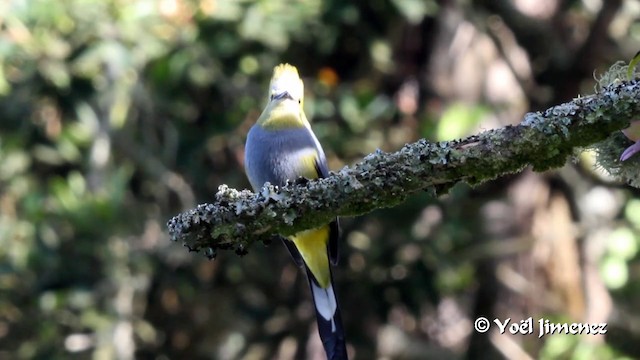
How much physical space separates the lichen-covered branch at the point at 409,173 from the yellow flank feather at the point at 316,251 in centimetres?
120

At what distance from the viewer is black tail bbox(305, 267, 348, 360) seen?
3.52 metres

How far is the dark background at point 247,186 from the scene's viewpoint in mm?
5551

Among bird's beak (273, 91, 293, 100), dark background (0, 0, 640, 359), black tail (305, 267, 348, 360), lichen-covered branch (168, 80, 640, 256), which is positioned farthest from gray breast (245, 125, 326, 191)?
dark background (0, 0, 640, 359)

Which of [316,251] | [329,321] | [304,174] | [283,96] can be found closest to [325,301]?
[329,321]

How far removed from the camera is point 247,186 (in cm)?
592

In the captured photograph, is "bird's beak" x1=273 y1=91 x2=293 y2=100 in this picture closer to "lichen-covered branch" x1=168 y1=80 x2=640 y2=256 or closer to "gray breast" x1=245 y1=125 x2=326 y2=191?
"gray breast" x1=245 y1=125 x2=326 y2=191

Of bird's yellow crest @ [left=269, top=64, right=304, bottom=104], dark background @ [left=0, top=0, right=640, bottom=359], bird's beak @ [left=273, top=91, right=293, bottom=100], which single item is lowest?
bird's beak @ [left=273, top=91, right=293, bottom=100]

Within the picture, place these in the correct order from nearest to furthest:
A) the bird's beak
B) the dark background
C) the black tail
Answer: the black tail → the bird's beak → the dark background

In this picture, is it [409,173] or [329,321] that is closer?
[409,173]

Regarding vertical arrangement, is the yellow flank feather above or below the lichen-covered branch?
above

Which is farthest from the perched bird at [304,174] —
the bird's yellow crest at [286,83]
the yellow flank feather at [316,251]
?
the bird's yellow crest at [286,83]

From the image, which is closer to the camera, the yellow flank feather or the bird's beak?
the yellow flank feather

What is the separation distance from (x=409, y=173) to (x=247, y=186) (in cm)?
380

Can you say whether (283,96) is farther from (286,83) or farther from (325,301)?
(325,301)
